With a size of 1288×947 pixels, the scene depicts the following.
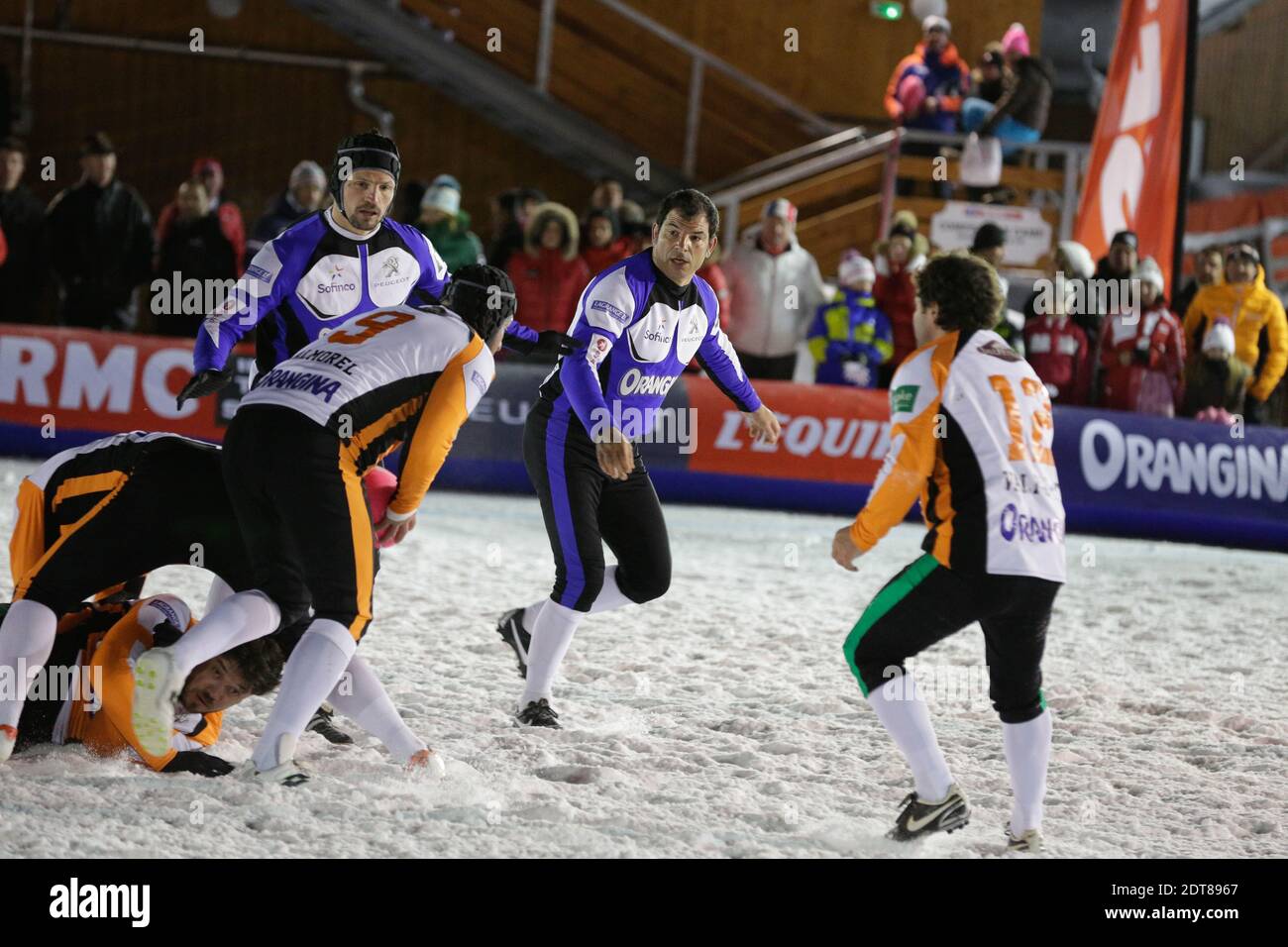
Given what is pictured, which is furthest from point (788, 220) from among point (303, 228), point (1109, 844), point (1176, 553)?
point (1109, 844)

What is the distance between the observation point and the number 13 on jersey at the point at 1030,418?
13.7 ft

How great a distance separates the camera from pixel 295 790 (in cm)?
441

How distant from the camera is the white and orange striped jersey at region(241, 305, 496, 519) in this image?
444 centimetres

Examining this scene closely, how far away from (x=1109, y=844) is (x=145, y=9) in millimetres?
14357

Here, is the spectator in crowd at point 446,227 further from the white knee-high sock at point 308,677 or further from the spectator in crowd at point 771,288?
the white knee-high sock at point 308,677

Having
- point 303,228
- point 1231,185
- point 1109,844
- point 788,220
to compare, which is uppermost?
point 1231,185

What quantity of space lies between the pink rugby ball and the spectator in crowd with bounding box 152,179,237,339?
6.80 metres

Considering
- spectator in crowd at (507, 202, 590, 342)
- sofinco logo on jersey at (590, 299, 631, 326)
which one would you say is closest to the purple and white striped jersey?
sofinco logo on jersey at (590, 299, 631, 326)

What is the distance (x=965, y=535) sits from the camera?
4.16 meters

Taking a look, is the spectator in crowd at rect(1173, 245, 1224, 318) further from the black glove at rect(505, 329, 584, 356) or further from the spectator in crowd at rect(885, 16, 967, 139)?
the black glove at rect(505, 329, 584, 356)

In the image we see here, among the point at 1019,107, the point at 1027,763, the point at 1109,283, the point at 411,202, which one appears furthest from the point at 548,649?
the point at 1019,107

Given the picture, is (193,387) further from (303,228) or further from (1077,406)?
(1077,406)

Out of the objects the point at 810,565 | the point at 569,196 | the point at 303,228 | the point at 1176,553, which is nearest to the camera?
the point at 303,228

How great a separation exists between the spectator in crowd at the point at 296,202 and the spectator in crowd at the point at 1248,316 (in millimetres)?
6903
